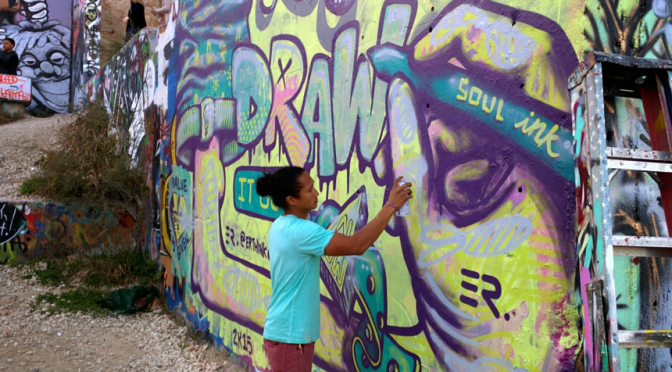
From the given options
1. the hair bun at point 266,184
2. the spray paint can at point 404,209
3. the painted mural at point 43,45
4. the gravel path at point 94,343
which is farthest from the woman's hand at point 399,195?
the painted mural at point 43,45

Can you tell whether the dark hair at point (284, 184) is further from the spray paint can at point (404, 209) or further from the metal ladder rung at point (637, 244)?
the metal ladder rung at point (637, 244)

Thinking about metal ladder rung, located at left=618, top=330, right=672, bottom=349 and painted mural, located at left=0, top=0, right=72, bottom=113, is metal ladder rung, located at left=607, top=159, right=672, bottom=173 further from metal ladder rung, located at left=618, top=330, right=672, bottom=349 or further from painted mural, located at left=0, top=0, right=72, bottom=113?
painted mural, located at left=0, top=0, right=72, bottom=113

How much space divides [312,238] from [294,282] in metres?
0.29

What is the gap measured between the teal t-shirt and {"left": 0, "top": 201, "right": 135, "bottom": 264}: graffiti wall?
19.0ft

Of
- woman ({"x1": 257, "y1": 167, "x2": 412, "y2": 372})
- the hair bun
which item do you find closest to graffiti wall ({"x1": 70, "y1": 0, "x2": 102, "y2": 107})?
the hair bun

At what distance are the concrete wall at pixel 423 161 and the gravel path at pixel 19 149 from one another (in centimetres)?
503

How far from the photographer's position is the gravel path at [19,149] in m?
8.43

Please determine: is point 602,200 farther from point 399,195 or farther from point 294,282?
point 294,282

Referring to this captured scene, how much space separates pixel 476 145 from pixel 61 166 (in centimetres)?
756

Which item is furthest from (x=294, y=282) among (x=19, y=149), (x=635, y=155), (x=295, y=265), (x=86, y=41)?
(x=86, y=41)

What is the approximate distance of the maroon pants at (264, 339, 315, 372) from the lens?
8.78ft

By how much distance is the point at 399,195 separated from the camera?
2607 mm

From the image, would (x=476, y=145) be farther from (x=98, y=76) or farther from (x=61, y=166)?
(x=98, y=76)

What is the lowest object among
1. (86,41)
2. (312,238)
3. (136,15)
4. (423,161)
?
(312,238)
